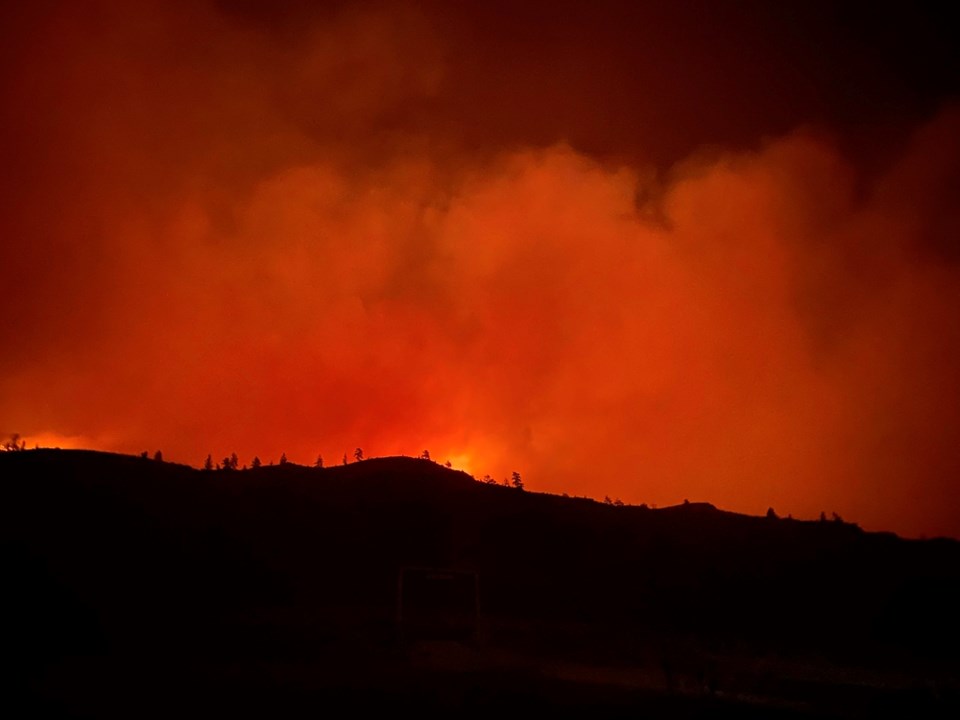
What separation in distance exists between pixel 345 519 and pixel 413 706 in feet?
52.1

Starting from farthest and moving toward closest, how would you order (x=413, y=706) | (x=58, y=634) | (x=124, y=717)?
(x=58, y=634), (x=413, y=706), (x=124, y=717)

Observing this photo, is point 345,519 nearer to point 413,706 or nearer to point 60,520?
point 60,520

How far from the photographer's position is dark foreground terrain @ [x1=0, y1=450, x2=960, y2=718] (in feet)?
56.1

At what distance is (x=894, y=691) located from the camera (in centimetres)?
1688

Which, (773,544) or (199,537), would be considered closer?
(199,537)

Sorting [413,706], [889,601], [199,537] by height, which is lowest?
[413,706]

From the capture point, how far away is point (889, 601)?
104 feet

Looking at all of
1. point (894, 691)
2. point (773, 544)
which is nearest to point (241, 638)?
point (894, 691)

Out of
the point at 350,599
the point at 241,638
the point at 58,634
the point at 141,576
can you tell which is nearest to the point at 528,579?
the point at 350,599

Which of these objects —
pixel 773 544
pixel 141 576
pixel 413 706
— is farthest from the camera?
pixel 773 544

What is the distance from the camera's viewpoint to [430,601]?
96.6 feet

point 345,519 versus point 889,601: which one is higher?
point 345,519

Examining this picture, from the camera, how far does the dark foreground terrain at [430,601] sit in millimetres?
17094

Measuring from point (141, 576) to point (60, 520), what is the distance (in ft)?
13.5
